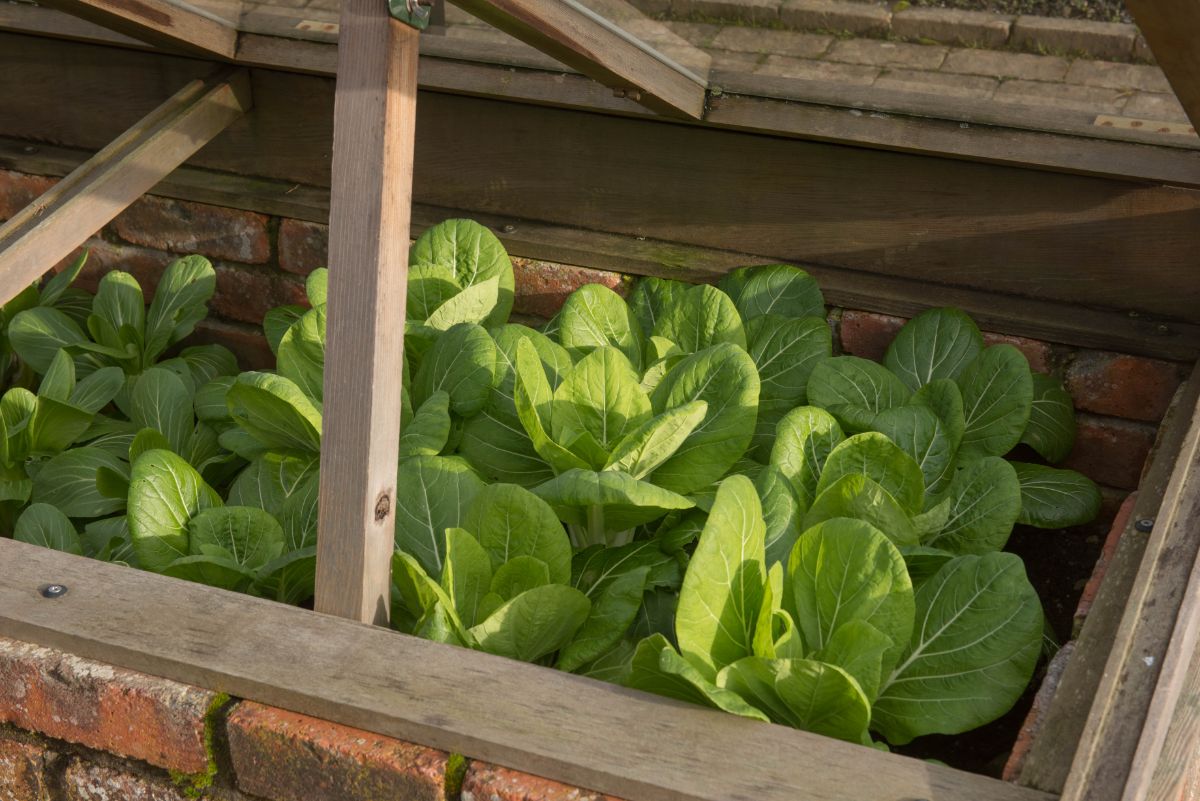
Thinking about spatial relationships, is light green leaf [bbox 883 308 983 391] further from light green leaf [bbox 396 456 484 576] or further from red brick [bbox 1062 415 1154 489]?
light green leaf [bbox 396 456 484 576]

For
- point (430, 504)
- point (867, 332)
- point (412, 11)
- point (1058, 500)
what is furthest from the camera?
point (867, 332)

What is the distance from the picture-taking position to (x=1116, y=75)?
1384 mm

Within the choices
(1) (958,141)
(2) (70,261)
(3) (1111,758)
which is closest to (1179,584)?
(3) (1111,758)

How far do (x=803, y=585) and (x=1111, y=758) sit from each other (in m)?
0.31

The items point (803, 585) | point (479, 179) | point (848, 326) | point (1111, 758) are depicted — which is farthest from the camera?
point (479, 179)

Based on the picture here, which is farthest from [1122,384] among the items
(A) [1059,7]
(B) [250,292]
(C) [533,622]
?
(B) [250,292]

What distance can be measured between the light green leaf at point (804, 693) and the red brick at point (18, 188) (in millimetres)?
1474

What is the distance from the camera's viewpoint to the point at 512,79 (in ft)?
5.22

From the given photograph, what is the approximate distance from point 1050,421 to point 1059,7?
0.48m

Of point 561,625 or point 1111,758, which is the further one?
point 561,625

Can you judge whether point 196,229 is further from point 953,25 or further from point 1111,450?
point 1111,450

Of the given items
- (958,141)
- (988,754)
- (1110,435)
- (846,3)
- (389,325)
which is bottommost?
(988,754)

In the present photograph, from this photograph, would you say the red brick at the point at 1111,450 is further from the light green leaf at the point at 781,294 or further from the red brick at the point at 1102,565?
the light green leaf at the point at 781,294

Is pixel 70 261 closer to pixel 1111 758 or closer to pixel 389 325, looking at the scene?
pixel 389 325
